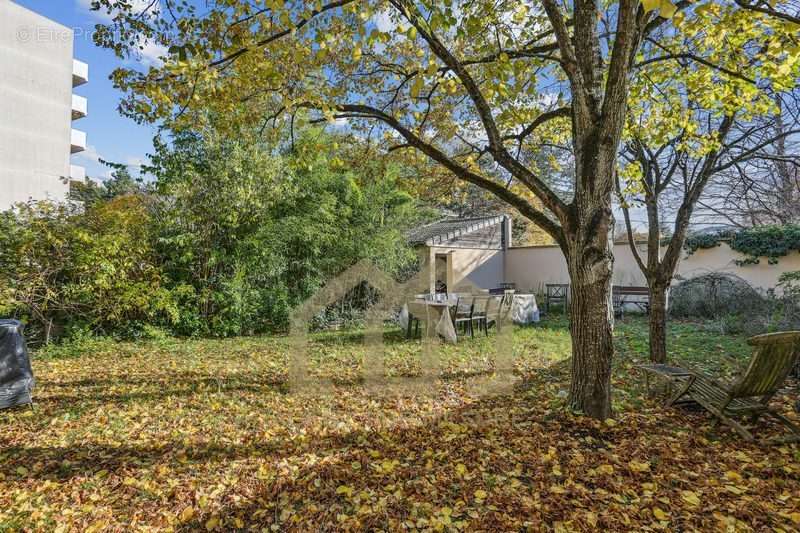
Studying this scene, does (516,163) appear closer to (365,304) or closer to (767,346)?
(767,346)

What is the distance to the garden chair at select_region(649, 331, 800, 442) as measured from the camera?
129 inches

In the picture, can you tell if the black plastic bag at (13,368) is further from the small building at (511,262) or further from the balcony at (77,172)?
the balcony at (77,172)

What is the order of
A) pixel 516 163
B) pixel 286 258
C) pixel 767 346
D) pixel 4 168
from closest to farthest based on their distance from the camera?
pixel 767 346 → pixel 516 163 → pixel 286 258 → pixel 4 168

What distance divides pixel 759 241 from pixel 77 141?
2826cm

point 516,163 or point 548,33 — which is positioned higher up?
point 548,33

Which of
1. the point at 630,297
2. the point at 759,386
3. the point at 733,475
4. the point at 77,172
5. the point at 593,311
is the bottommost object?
the point at 733,475

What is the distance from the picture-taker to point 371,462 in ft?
10.3

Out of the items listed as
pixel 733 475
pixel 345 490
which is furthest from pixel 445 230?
pixel 345 490

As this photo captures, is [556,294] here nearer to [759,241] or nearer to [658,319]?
[759,241]

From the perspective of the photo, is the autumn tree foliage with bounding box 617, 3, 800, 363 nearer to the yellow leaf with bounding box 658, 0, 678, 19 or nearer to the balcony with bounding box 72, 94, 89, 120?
the yellow leaf with bounding box 658, 0, 678, 19

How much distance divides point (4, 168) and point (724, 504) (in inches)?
930

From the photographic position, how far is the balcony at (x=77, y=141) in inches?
792

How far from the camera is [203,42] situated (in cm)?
434

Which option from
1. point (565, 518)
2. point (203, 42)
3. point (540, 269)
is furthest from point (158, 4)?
point (540, 269)
